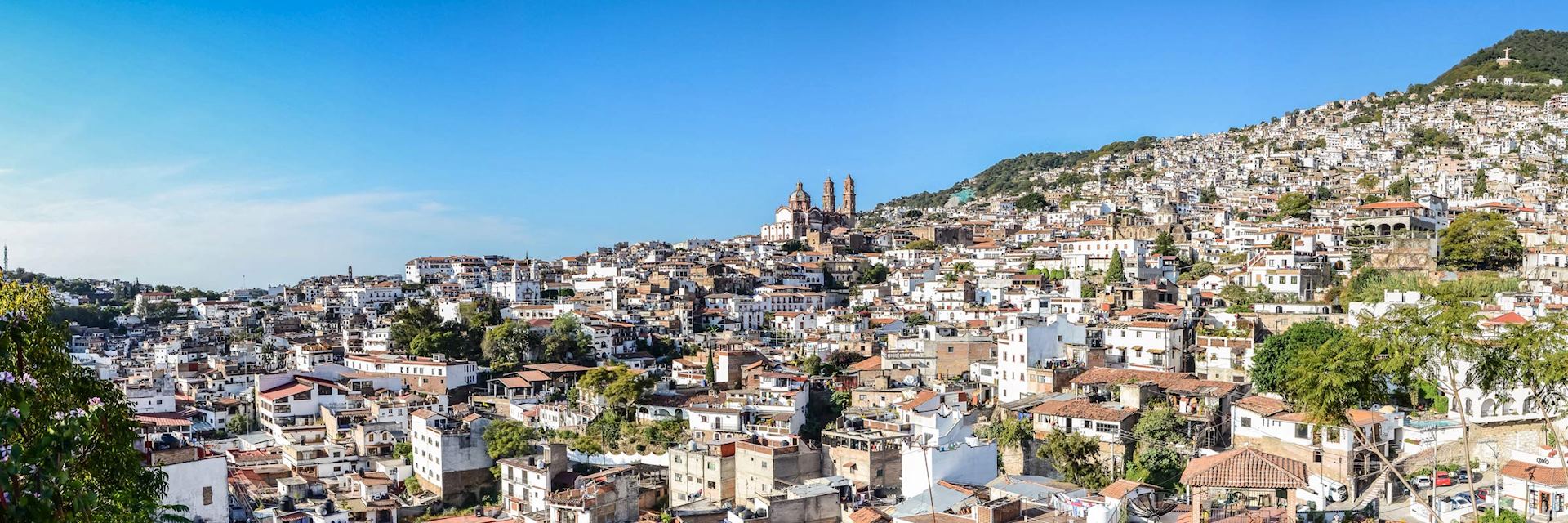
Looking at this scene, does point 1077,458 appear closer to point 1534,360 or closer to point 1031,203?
point 1534,360

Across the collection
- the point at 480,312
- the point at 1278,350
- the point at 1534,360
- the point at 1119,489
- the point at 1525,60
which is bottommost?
the point at 1119,489

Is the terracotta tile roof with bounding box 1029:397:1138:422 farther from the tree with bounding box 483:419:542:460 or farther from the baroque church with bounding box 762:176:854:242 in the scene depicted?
the baroque church with bounding box 762:176:854:242

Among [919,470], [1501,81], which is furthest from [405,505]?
[1501,81]

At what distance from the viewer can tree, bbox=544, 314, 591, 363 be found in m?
32.4

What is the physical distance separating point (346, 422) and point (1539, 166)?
2426 inches

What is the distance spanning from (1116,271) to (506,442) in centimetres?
2051

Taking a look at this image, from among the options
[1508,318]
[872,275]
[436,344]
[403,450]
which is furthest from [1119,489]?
[872,275]

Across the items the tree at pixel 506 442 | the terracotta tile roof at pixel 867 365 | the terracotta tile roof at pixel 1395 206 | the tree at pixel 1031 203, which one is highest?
the tree at pixel 1031 203

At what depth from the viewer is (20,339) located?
4531 millimetres

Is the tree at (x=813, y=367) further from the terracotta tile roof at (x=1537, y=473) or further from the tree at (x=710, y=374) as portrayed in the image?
the terracotta tile roof at (x=1537, y=473)

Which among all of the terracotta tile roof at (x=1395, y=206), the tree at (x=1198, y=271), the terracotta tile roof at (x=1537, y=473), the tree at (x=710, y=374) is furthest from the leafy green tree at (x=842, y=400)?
the terracotta tile roof at (x=1395, y=206)

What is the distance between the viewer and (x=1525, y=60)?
8675 cm

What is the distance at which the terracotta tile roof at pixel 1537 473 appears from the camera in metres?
11.6

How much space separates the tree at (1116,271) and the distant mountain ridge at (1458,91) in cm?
4541
